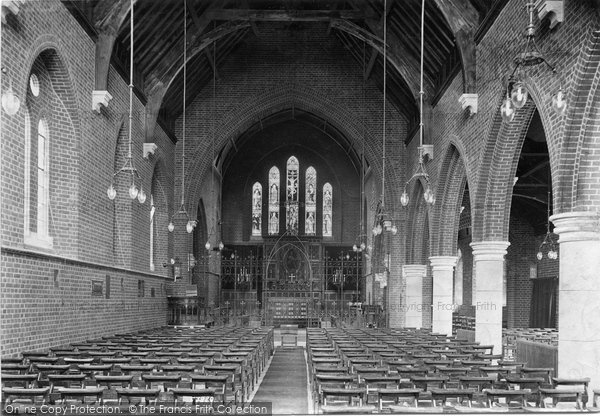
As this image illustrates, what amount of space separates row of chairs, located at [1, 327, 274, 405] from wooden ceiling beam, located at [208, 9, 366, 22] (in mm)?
12390

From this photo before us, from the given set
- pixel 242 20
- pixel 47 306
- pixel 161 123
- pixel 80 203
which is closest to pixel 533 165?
pixel 242 20

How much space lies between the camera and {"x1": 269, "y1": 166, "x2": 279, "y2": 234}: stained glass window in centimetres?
3981

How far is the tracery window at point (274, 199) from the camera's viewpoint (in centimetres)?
3981

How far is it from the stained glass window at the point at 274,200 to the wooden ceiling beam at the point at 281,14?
16.7 m

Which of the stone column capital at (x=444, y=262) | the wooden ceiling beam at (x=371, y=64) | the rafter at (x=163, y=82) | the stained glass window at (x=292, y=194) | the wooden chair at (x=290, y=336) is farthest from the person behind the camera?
the stained glass window at (x=292, y=194)

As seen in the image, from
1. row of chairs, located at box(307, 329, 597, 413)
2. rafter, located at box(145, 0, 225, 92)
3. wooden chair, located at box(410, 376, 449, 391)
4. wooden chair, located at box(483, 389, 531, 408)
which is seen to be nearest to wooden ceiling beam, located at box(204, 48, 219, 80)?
rafter, located at box(145, 0, 225, 92)

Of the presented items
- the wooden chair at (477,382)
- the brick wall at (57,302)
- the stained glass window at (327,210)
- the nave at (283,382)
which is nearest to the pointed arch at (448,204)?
the nave at (283,382)

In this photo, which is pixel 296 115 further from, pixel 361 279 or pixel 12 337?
pixel 12 337

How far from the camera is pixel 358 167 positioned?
39.0 metres

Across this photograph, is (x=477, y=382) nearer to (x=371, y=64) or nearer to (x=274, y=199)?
(x=371, y=64)

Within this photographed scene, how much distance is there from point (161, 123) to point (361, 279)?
18.0m

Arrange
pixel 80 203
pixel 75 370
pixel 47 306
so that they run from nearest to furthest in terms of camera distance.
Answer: pixel 75 370 → pixel 47 306 → pixel 80 203

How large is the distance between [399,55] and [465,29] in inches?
211

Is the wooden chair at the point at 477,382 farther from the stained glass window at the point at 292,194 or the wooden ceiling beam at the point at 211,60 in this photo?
the stained glass window at the point at 292,194
